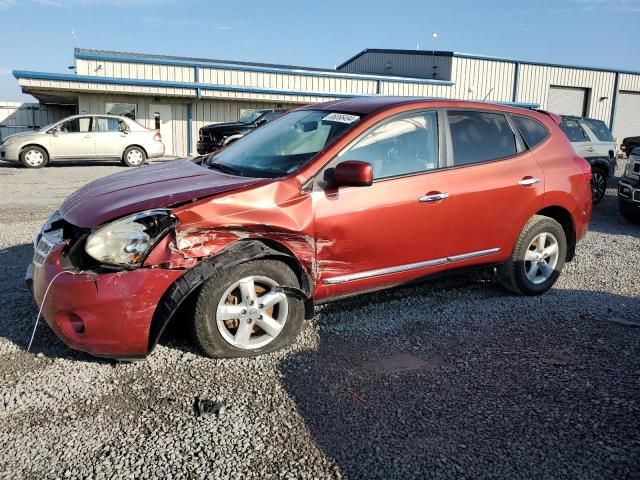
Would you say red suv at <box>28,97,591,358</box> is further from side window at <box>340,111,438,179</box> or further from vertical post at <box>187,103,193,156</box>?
vertical post at <box>187,103,193,156</box>

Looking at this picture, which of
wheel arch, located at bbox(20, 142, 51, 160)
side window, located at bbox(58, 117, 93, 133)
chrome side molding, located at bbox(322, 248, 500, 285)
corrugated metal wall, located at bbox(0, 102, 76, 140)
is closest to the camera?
Answer: chrome side molding, located at bbox(322, 248, 500, 285)

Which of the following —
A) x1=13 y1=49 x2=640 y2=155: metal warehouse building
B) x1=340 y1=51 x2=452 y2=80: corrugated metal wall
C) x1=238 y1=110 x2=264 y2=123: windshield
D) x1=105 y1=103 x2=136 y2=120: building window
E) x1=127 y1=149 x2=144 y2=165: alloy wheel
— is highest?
x1=340 y1=51 x2=452 y2=80: corrugated metal wall

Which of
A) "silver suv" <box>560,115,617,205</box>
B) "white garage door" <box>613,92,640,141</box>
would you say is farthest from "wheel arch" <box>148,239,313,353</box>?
"white garage door" <box>613,92,640,141</box>

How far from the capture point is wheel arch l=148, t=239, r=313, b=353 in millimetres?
3207

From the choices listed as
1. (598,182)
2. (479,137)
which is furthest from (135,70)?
(479,137)

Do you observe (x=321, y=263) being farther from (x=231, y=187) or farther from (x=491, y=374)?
(x=491, y=374)

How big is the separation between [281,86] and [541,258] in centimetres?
2133

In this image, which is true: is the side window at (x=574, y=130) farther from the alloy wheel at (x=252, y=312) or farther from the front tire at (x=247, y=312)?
the alloy wheel at (x=252, y=312)

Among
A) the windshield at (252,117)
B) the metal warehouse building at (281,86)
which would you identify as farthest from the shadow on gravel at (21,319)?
the metal warehouse building at (281,86)

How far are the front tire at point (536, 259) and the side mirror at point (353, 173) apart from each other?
1912mm

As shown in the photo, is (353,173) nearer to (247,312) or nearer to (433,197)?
(433,197)

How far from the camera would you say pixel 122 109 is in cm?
2272

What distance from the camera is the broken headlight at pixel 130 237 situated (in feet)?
10.5

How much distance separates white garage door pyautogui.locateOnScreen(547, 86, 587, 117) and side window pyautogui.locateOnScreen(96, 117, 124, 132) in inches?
985
